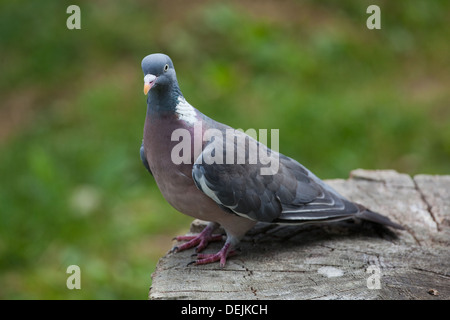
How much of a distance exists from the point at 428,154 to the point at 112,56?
389 cm

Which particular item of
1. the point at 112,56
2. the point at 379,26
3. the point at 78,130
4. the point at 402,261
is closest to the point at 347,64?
the point at 379,26

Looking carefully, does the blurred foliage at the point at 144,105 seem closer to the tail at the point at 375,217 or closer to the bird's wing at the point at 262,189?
the bird's wing at the point at 262,189

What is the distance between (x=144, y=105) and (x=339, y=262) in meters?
4.08

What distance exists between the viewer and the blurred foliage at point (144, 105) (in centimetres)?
551

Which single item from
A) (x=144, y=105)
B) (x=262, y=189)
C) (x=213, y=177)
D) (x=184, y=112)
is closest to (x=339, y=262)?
(x=262, y=189)

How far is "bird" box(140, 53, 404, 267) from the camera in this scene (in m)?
3.19

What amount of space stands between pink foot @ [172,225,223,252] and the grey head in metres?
0.84

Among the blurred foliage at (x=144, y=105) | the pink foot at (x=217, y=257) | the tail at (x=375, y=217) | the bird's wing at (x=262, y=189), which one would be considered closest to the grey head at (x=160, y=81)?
the bird's wing at (x=262, y=189)

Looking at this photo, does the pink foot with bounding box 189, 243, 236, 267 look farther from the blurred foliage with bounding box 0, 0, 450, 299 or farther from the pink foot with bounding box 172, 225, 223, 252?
the blurred foliage with bounding box 0, 0, 450, 299

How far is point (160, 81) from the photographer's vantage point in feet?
10.1

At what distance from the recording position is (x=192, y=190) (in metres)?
3.26

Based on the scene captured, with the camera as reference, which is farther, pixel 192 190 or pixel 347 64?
pixel 347 64

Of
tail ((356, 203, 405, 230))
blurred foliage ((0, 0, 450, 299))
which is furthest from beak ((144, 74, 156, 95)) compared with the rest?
blurred foliage ((0, 0, 450, 299))
